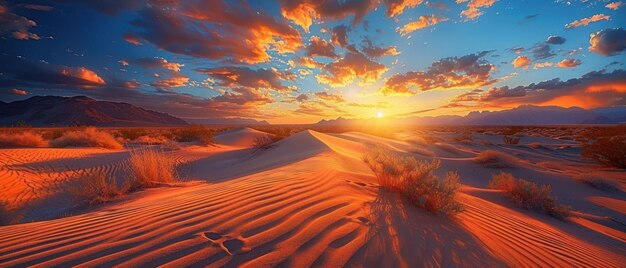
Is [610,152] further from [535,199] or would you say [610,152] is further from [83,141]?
[83,141]

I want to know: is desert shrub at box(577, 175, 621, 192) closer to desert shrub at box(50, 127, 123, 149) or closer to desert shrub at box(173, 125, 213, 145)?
desert shrub at box(173, 125, 213, 145)

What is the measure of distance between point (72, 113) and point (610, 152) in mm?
133277

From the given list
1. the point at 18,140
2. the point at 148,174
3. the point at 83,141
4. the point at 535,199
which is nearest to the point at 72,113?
the point at 83,141

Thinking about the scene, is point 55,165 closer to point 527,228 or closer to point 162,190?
point 162,190

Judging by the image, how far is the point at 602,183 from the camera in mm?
8164

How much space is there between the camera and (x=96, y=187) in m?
4.86

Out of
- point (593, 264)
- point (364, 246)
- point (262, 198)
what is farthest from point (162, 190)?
point (593, 264)

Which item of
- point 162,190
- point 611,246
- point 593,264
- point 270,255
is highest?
point 270,255

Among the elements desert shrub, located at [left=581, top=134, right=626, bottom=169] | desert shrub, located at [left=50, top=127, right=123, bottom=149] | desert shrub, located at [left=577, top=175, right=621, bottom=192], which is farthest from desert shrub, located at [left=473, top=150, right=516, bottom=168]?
desert shrub, located at [left=50, top=127, right=123, bottom=149]

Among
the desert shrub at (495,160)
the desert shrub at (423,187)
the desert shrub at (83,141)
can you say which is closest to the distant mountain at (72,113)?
the desert shrub at (83,141)

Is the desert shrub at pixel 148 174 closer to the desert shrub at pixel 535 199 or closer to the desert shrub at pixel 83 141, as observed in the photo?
the desert shrub at pixel 535 199

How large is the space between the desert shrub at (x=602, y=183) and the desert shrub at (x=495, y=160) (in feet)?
7.80

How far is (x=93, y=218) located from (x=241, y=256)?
2.24 m

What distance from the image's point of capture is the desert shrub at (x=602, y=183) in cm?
803
